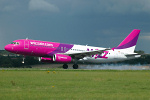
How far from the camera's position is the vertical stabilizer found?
183ft

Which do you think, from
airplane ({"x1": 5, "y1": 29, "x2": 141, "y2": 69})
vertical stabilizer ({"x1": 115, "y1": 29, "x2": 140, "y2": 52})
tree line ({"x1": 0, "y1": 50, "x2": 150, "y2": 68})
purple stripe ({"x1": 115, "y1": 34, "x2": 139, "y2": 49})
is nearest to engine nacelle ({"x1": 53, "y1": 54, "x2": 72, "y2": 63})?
airplane ({"x1": 5, "y1": 29, "x2": 141, "y2": 69})

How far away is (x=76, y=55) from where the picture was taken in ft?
162

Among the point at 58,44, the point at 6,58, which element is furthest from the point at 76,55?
the point at 6,58

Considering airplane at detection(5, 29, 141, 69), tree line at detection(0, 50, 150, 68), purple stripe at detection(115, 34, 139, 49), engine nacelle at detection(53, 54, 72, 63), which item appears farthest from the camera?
tree line at detection(0, 50, 150, 68)

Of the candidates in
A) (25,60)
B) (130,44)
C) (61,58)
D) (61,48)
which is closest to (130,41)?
(130,44)

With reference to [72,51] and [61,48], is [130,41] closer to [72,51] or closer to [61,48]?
[72,51]

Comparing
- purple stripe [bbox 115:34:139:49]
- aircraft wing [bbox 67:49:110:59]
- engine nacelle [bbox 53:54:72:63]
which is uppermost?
purple stripe [bbox 115:34:139:49]

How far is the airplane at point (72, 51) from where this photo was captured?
45625 millimetres

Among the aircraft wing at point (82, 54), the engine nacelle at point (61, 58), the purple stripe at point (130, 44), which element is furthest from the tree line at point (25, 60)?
the aircraft wing at point (82, 54)

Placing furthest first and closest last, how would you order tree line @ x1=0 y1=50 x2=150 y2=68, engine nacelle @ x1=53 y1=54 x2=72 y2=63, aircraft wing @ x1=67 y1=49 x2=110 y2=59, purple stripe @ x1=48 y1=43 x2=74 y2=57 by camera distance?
tree line @ x1=0 y1=50 x2=150 y2=68, aircraft wing @ x1=67 y1=49 x2=110 y2=59, purple stripe @ x1=48 y1=43 x2=74 y2=57, engine nacelle @ x1=53 y1=54 x2=72 y2=63

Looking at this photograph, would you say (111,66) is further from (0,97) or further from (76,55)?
(0,97)

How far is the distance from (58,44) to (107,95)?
33.8 metres

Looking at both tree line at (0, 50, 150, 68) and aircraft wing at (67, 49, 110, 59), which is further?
tree line at (0, 50, 150, 68)

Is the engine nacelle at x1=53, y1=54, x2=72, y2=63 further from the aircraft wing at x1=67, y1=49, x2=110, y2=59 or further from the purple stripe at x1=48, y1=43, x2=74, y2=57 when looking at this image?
the aircraft wing at x1=67, y1=49, x2=110, y2=59
